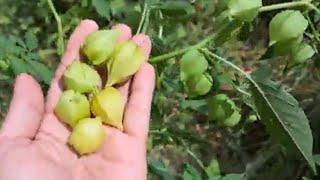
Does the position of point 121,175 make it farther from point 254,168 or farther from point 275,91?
point 254,168

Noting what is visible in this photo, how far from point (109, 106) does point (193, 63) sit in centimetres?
25

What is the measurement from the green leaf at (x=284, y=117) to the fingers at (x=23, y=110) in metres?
0.51

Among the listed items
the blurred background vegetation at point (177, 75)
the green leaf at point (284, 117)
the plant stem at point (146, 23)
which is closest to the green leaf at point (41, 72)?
the blurred background vegetation at point (177, 75)

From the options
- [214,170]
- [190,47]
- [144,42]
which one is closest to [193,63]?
[190,47]

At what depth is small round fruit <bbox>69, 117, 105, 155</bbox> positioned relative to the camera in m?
1.71

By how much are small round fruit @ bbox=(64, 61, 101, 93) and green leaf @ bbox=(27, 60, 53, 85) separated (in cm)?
17

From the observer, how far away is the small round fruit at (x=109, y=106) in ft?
5.61

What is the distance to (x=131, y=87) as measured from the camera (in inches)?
70.8

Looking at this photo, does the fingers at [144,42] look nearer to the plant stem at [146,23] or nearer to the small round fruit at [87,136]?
the plant stem at [146,23]

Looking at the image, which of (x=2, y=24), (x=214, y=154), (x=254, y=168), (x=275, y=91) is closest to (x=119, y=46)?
(x=275, y=91)

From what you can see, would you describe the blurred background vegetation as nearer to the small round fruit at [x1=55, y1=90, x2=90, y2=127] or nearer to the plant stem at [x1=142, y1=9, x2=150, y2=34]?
the plant stem at [x1=142, y1=9, x2=150, y2=34]

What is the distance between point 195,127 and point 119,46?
1649 mm

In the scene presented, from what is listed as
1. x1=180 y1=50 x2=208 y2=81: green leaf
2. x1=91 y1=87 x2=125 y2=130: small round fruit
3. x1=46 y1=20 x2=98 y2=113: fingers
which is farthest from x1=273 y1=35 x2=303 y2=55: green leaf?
x1=46 y1=20 x2=98 y2=113: fingers

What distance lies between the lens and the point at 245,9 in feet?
4.82
